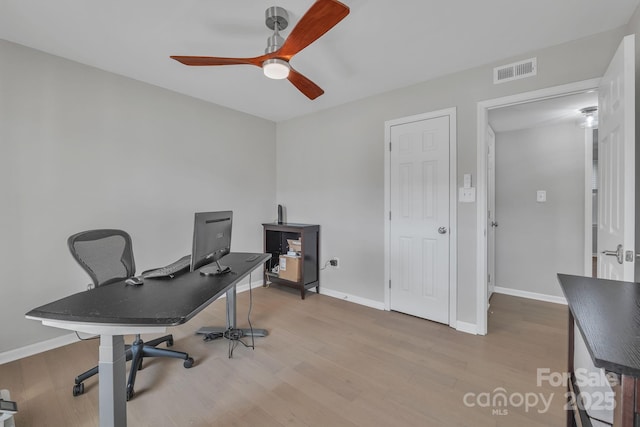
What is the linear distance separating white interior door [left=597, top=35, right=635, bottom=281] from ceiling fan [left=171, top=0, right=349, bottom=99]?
1519 millimetres

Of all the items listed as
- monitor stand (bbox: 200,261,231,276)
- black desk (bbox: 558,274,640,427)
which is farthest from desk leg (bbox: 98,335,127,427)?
black desk (bbox: 558,274,640,427)

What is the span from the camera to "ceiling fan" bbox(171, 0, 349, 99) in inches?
50.4

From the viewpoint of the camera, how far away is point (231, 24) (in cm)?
188

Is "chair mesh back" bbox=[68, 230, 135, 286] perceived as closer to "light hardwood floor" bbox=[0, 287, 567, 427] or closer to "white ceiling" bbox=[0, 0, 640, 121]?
"light hardwood floor" bbox=[0, 287, 567, 427]

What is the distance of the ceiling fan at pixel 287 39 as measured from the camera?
1.28 meters

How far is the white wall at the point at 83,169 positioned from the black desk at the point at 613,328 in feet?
10.8

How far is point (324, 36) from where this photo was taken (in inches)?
78.6

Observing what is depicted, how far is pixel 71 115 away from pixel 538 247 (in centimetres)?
523

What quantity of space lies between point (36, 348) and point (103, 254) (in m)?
1.13

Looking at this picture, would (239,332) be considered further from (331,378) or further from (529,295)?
(529,295)

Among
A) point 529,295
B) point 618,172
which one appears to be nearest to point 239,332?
point 618,172

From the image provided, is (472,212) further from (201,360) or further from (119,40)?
(119,40)

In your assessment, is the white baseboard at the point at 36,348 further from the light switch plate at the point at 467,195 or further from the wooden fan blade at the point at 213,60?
the light switch plate at the point at 467,195

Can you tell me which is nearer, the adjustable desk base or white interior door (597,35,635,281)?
white interior door (597,35,635,281)
